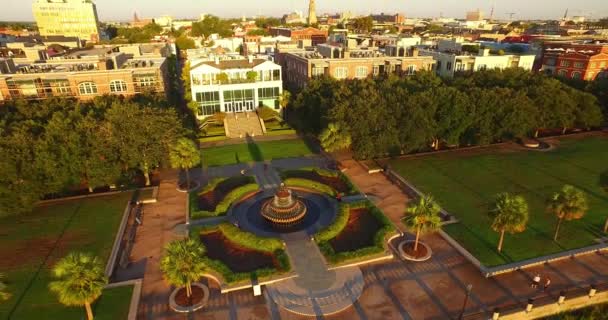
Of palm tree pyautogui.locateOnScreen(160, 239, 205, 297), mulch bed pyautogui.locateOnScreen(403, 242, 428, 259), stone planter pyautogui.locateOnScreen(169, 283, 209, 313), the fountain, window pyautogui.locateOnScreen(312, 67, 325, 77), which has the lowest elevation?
stone planter pyautogui.locateOnScreen(169, 283, 209, 313)

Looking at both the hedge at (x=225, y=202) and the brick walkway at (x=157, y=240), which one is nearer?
the brick walkway at (x=157, y=240)

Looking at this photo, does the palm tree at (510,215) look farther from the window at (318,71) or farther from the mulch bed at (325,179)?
the window at (318,71)

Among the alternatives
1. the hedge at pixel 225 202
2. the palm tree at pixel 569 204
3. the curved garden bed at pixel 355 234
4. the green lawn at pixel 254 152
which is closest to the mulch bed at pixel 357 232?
the curved garden bed at pixel 355 234

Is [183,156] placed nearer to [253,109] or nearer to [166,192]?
[166,192]

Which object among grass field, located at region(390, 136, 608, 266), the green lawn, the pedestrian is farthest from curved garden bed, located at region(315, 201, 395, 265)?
the green lawn

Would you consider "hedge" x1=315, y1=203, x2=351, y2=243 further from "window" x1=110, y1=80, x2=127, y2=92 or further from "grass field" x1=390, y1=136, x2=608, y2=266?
"window" x1=110, y1=80, x2=127, y2=92

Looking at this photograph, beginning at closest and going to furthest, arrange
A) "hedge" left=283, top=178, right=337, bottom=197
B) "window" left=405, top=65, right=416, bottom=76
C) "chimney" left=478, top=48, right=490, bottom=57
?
"hedge" left=283, top=178, right=337, bottom=197 < "window" left=405, top=65, right=416, bottom=76 < "chimney" left=478, top=48, right=490, bottom=57
